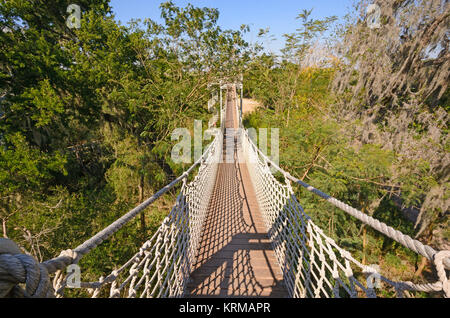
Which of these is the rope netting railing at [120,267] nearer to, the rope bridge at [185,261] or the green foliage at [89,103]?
the rope bridge at [185,261]

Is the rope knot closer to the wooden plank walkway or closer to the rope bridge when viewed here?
the rope bridge

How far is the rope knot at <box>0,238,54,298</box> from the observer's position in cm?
38

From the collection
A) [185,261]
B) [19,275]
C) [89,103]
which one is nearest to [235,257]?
[185,261]

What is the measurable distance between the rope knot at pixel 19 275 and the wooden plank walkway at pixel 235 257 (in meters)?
1.37

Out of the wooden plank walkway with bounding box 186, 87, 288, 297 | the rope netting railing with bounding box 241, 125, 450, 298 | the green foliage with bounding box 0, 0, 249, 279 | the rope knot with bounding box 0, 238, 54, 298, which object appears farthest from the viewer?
the green foliage with bounding box 0, 0, 249, 279

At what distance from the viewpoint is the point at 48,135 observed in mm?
5773

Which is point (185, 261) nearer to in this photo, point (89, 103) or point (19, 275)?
point (19, 275)

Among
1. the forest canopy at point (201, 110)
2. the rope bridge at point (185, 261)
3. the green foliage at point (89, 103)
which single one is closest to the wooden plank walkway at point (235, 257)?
the rope bridge at point (185, 261)

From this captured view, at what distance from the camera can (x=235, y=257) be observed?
6.27ft

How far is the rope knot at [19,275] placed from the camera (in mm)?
375

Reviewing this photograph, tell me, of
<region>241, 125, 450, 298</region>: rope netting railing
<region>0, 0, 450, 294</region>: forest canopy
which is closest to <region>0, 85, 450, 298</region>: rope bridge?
<region>241, 125, 450, 298</region>: rope netting railing

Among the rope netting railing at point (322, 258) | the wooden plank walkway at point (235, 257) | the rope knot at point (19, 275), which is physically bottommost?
the wooden plank walkway at point (235, 257)

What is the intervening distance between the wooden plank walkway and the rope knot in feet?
4.49

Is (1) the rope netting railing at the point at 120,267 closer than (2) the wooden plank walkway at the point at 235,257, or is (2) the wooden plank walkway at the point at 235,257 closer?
(1) the rope netting railing at the point at 120,267
